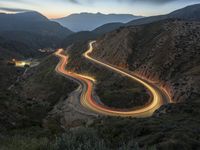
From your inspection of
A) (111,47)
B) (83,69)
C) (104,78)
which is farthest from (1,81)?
(104,78)

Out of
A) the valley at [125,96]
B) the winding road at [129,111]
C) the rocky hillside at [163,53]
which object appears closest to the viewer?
the valley at [125,96]

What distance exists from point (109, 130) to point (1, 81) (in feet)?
341

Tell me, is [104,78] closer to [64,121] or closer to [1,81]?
[64,121]

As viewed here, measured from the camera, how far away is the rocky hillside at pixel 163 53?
A: 206 feet

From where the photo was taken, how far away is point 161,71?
76438 millimetres

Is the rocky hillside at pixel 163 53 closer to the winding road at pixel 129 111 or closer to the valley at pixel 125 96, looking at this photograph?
the valley at pixel 125 96

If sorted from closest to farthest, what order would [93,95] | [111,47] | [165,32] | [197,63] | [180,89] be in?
[180,89] < [93,95] < [197,63] < [165,32] < [111,47]

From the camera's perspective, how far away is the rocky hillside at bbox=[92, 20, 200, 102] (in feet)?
206

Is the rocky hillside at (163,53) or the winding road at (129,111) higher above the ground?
the rocky hillside at (163,53)

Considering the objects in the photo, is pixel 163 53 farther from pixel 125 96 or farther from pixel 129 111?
pixel 129 111

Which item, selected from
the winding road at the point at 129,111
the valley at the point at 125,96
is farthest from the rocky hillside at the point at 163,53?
the winding road at the point at 129,111

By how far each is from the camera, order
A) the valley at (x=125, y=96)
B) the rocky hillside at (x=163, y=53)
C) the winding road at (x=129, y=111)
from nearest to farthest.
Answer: the valley at (x=125, y=96)
the winding road at (x=129, y=111)
the rocky hillside at (x=163, y=53)

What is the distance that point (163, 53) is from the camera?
85.9 meters

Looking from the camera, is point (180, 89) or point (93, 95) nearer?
point (180, 89)
